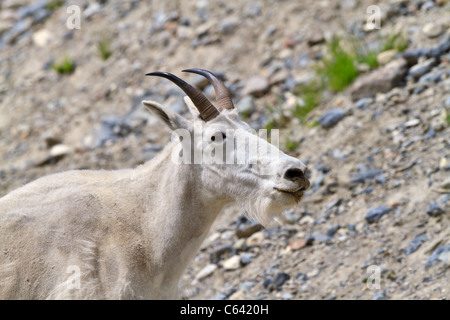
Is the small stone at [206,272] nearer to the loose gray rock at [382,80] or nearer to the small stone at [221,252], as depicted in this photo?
the small stone at [221,252]

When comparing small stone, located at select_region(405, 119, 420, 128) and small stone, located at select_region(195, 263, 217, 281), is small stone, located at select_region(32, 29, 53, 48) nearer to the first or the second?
small stone, located at select_region(195, 263, 217, 281)

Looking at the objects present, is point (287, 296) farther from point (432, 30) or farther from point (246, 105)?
point (432, 30)

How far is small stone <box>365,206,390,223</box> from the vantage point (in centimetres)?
990

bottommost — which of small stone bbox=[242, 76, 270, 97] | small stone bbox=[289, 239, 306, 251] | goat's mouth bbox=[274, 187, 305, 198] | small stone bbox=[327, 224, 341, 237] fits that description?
small stone bbox=[289, 239, 306, 251]

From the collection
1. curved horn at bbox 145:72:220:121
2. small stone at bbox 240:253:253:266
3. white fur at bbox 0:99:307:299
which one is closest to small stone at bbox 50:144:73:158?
small stone at bbox 240:253:253:266

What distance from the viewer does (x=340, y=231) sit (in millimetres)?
10109

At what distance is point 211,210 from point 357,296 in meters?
2.64

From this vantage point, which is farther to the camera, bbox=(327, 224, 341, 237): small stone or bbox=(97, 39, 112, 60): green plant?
bbox=(97, 39, 112, 60): green plant

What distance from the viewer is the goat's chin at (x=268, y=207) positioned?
679cm

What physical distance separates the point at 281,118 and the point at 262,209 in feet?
20.5

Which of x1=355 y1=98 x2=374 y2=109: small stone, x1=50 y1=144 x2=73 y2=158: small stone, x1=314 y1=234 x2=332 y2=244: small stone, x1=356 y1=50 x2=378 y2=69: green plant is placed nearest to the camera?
x1=314 y1=234 x2=332 y2=244: small stone

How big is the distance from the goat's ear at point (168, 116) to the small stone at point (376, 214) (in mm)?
3935

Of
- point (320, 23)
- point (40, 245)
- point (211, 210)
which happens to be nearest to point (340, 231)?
point (211, 210)

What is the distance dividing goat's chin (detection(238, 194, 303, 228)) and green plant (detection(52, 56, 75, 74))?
37.3 ft
